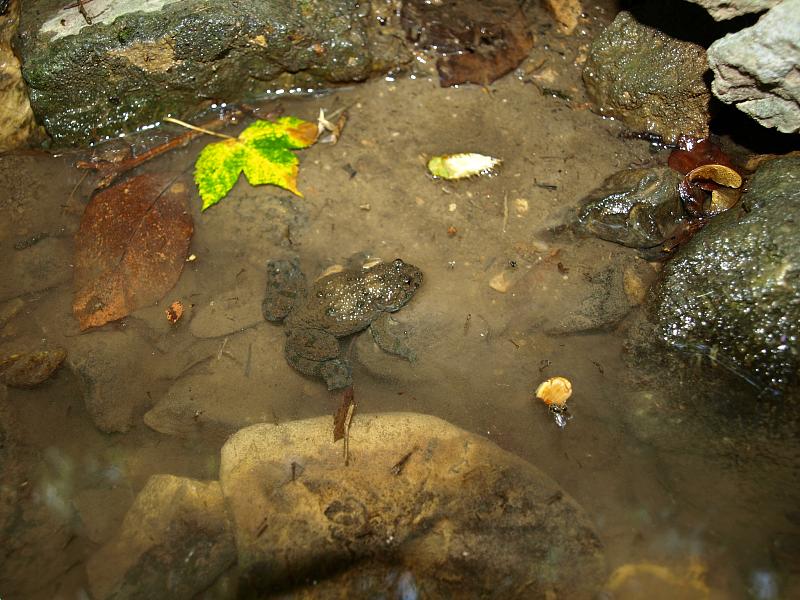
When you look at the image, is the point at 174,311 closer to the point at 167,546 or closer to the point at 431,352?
the point at 167,546

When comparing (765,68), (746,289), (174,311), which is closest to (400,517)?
(174,311)

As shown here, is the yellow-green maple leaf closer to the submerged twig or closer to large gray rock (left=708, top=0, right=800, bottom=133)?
the submerged twig

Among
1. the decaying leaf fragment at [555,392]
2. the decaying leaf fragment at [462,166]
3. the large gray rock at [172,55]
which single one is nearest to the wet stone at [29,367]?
the large gray rock at [172,55]

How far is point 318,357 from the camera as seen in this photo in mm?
3564

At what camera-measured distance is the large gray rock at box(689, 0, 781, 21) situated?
11.3ft

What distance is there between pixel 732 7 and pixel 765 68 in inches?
17.5

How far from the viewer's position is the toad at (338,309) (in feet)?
11.8

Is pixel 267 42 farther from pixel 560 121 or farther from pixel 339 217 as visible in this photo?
pixel 560 121

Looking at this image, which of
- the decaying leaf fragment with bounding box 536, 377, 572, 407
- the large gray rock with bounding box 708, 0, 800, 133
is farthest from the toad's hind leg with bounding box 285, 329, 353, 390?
the large gray rock with bounding box 708, 0, 800, 133

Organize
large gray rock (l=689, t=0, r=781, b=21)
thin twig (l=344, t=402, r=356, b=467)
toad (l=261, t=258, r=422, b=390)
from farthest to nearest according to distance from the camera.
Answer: toad (l=261, t=258, r=422, b=390), large gray rock (l=689, t=0, r=781, b=21), thin twig (l=344, t=402, r=356, b=467)

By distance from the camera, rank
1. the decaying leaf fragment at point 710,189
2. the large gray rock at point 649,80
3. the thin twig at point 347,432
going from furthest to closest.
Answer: the large gray rock at point 649,80
the decaying leaf fragment at point 710,189
the thin twig at point 347,432

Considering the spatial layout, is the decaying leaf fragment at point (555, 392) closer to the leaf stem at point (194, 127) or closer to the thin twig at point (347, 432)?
the thin twig at point (347, 432)

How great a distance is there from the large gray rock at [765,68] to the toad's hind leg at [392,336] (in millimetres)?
2450

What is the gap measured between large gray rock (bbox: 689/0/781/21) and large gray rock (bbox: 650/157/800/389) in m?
0.91
